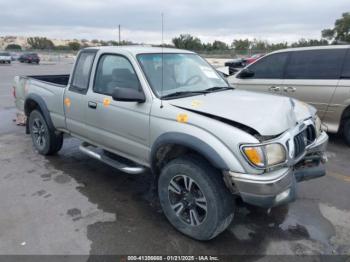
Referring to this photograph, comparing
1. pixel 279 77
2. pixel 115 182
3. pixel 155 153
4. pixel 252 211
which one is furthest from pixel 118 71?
pixel 279 77

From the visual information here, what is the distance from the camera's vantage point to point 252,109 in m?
3.04

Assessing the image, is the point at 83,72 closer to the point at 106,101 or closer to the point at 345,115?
the point at 106,101

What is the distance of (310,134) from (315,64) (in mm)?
3390

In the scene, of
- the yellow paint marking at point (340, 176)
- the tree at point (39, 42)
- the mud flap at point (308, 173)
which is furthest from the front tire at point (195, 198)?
the tree at point (39, 42)

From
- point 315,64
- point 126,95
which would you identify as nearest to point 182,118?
point 126,95

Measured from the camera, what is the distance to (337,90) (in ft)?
18.9

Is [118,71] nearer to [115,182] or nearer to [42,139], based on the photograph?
[115,182]

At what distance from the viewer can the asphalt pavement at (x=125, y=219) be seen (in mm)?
2959

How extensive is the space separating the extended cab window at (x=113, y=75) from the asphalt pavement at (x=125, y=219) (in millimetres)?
1374

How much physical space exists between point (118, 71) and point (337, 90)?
421 centimetres

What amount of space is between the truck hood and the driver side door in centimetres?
51

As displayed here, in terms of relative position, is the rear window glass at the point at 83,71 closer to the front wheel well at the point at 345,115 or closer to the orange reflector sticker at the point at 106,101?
the orange reflector sticker at the point at 106,101

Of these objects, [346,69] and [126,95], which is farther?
[346,69]

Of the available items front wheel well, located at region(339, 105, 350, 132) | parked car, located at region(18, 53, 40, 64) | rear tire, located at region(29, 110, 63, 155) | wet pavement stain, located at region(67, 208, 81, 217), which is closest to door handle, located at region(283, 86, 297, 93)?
front wheel well, located at region(339, 105, 350, 132)
